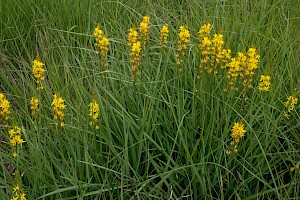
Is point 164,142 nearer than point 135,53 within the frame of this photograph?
No

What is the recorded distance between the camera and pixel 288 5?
4035 millimetres

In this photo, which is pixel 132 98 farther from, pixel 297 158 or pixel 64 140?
pixel 297 158

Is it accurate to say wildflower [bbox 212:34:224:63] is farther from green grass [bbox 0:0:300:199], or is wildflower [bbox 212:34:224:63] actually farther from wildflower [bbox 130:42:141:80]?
wildflower [bbox 130:42:141:80]

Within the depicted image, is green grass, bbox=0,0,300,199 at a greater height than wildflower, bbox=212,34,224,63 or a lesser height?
lesser

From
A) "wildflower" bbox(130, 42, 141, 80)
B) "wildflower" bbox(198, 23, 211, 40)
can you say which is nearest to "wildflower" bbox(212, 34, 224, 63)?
"wildflower" bbox(198, 23, 211, 40)

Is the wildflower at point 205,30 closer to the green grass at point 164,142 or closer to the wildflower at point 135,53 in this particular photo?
the green grass at point 164,142

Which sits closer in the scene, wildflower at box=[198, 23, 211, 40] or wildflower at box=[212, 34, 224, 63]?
wildflower at box=[212, 34, 224, 63]

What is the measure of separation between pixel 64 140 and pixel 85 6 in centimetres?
193

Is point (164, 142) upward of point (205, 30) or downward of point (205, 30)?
downward

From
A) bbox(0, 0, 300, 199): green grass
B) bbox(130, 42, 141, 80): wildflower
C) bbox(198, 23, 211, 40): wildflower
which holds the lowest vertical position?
bbox(0, 0, 300, 199): green grass

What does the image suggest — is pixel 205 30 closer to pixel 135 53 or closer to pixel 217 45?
pixel 217 45

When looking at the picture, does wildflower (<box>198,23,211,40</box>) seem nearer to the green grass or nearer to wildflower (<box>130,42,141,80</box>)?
the green grass

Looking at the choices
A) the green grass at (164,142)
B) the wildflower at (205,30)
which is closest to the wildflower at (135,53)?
the green grass at (164,142)

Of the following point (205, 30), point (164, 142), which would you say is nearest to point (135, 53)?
point (205, 30)
